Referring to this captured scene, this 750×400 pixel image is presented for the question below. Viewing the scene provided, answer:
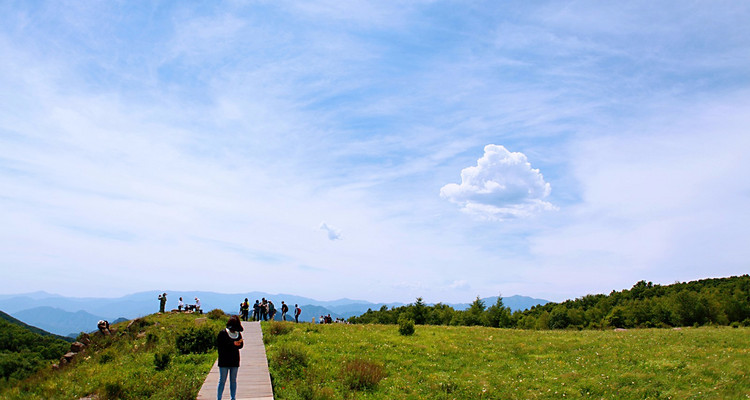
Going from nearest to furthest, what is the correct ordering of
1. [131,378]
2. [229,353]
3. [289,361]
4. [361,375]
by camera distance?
1. [229,353]
2. [361,375]
3. [131,378]
4. [289,361]

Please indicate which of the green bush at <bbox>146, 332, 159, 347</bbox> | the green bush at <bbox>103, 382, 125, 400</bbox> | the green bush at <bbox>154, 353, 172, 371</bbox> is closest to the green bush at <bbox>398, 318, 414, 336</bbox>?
the green bush at <bbox>154, 353, 172, 371</bbox>

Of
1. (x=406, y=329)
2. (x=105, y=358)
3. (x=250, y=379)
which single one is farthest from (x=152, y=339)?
(x=406, y=329)

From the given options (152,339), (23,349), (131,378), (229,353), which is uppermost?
(229,353)

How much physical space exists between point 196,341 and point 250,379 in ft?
28.2

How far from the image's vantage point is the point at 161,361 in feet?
66.6

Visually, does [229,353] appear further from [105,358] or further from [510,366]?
[105,358]

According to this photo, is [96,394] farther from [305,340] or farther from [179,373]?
[305,340]

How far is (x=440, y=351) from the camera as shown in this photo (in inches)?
968

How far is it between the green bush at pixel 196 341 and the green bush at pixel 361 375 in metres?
9.40

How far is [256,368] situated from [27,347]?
93.6 metres

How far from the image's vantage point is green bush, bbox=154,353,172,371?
20.3m

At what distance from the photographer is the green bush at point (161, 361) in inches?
798

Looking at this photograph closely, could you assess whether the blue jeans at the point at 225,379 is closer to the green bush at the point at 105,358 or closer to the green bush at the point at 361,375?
the green bush at the point at 361,375

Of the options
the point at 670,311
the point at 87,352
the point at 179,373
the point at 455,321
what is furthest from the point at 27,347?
the point at 670,311
